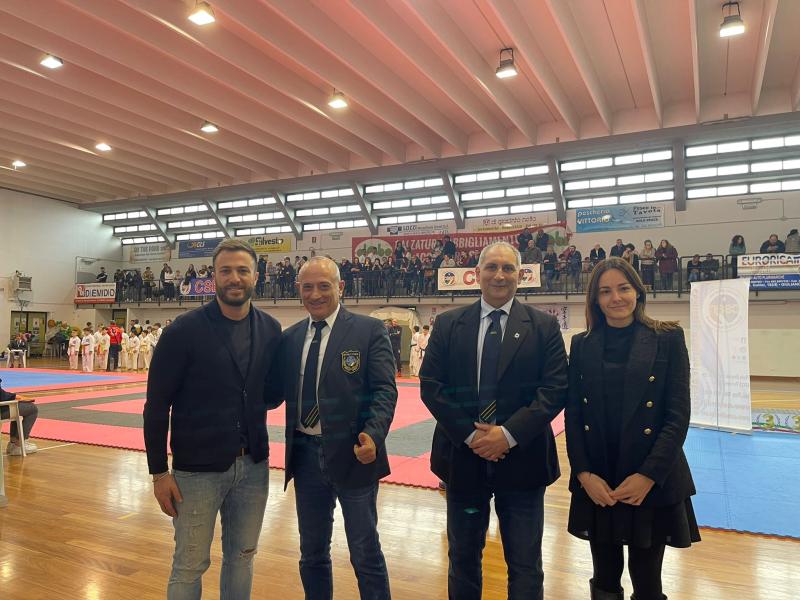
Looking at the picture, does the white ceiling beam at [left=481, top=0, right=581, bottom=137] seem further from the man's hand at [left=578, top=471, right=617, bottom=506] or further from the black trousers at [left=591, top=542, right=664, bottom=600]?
the black trousers at [left=591, top=542, right=664, bottom=600]

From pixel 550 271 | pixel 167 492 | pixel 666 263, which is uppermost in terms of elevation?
pixel 666 263

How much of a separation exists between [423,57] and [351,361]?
358 inches

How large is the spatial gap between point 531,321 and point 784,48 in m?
12.3

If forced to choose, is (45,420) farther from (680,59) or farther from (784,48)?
(784,48)

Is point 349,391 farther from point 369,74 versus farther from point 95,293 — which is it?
point 95,293

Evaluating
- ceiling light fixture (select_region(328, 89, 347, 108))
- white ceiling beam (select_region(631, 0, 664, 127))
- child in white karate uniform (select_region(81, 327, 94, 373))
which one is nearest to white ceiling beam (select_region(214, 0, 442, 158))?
ceiling light fixture (select_region(328, 89, 347, 108))

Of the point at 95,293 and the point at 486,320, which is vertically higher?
the point at 95,293

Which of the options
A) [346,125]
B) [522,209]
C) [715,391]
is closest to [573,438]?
[715,391]

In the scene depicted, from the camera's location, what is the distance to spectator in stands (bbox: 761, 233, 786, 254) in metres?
14.0

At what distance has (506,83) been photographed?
12.0m

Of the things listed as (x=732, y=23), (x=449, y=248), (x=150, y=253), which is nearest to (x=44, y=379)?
(x=449, y=248)

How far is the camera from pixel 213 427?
2.05 meters

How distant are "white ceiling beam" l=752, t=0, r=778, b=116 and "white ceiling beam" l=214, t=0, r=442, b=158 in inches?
282

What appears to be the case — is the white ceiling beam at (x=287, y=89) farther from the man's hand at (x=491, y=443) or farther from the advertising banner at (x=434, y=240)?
the man's hand at (x=491, y=443)
